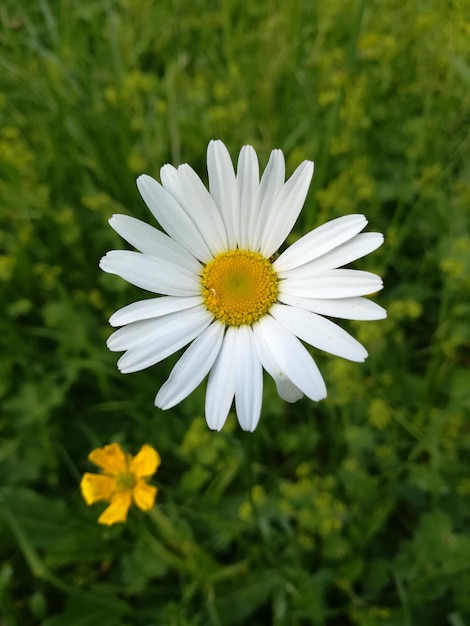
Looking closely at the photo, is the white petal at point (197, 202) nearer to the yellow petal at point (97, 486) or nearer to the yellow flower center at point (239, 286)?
the yellow flower center at point (239, 286)

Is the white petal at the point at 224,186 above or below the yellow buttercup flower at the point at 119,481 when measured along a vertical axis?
above

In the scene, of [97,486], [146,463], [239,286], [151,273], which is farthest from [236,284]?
[97,486]

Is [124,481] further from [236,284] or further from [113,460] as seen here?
[236,284]

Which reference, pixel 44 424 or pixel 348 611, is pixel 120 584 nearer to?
pixel 44 424

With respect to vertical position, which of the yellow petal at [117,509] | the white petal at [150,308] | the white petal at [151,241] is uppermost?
the white petal at [151,241]

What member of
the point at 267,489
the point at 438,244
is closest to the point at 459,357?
the point at 438,244

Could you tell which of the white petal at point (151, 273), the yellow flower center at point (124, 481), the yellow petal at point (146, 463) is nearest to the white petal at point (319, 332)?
the white petal at point (151, 273)
